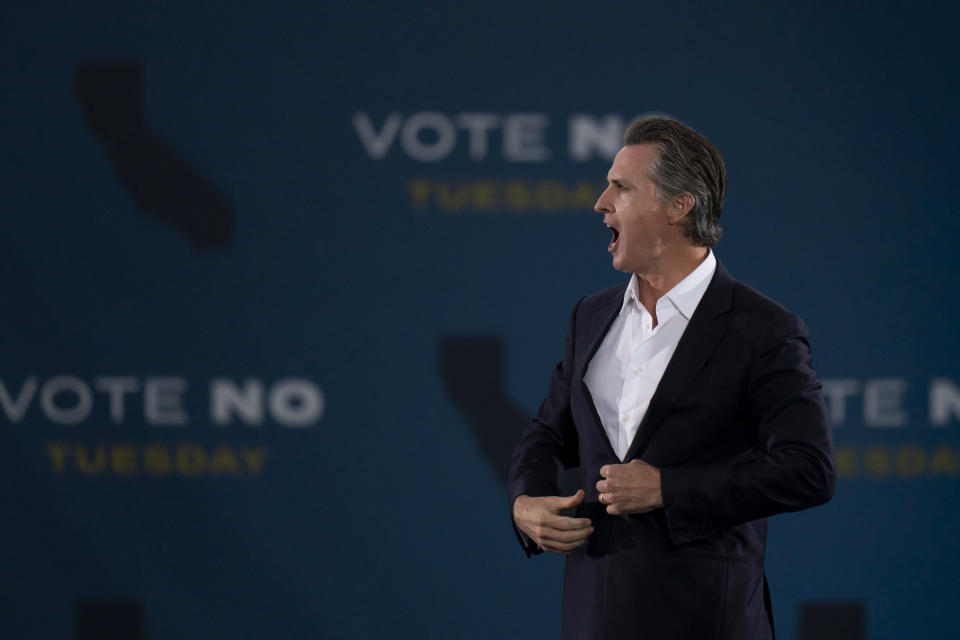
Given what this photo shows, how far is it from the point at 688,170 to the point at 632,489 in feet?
1.69

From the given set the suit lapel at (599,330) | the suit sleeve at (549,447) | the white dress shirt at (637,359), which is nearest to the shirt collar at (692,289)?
the white dress shirt at (637,359)

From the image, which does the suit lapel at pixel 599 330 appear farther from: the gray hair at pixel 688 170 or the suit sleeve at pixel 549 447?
the gray hair at pixel 688 170

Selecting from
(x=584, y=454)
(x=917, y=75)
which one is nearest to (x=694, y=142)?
(x=584, y=454)

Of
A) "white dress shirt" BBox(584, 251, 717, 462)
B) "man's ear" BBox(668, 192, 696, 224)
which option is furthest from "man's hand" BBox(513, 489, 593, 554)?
"man's ear" BBox(668, 192, 696, 224)

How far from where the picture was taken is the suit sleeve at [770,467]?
1.32 meters

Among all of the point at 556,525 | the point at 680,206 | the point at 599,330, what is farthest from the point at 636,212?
the point at 556,525

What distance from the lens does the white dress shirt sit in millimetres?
1453

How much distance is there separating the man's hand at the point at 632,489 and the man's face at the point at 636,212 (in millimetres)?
343

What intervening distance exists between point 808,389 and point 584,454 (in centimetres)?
36

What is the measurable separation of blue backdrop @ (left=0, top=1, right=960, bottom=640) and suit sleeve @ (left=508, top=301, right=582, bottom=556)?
1075 mm

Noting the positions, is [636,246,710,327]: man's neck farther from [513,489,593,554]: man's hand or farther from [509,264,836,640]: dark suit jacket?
[513,489,593,554]: man's hand

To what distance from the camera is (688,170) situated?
58.7 inches

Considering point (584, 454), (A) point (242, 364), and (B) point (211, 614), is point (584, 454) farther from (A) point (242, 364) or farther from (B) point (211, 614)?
(B) point (211, 614)

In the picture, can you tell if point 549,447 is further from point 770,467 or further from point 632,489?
point 770,467
